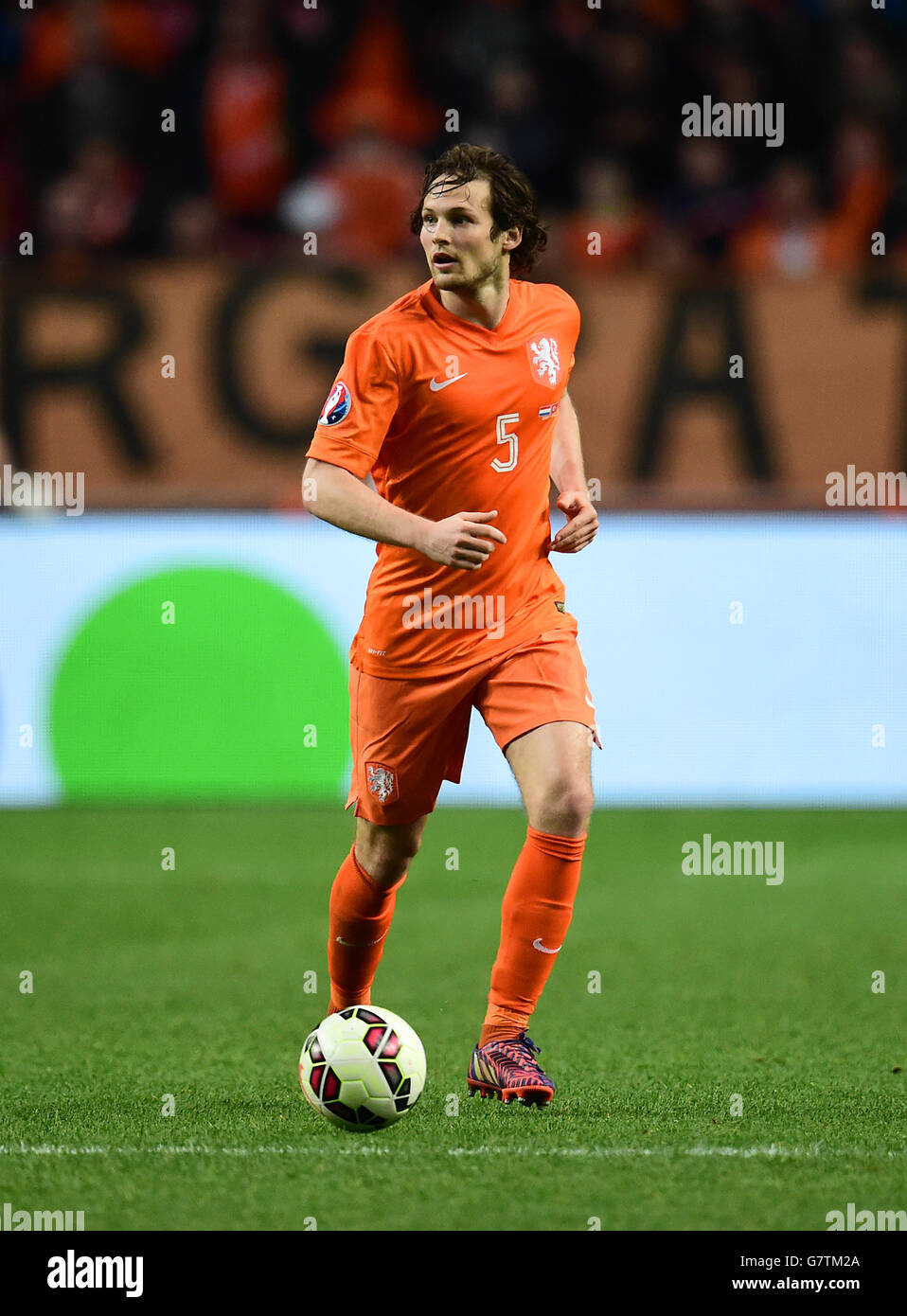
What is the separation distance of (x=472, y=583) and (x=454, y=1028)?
147 cm

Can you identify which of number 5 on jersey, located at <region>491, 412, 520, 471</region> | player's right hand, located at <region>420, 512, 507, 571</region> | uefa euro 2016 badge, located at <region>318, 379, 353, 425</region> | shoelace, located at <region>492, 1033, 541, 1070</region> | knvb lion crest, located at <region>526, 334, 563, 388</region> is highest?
knvb lion crest, located at <region>526, 334, 563, 388</region>

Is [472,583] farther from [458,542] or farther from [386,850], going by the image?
[386,850]

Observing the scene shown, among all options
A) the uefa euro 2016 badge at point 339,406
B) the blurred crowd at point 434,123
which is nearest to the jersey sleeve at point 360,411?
the uefa euro 2016 badge at point 339,406

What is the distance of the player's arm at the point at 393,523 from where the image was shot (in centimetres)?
415

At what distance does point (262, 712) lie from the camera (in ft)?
31.1

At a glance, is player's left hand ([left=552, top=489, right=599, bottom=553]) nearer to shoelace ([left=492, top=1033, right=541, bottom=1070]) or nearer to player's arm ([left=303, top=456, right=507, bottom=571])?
player's arm ([left=303, top=456, right=507, bottom=571])

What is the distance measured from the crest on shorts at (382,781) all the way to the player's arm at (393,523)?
20.9 inches

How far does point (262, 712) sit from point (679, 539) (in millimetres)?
2318

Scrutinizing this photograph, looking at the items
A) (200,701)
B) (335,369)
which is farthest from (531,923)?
(335,369)

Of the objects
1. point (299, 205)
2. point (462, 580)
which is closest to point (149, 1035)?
point (462, 580)

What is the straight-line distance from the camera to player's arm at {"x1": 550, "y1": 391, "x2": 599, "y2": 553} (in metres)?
4.48

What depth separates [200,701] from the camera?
31.1ft

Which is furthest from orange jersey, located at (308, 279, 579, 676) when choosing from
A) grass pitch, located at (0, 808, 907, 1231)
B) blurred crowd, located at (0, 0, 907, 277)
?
blurred crowd, located at (0, 0, 907, 277)

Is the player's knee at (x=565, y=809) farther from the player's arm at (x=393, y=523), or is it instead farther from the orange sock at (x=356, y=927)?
the player's arm at (x=393, y=523)
